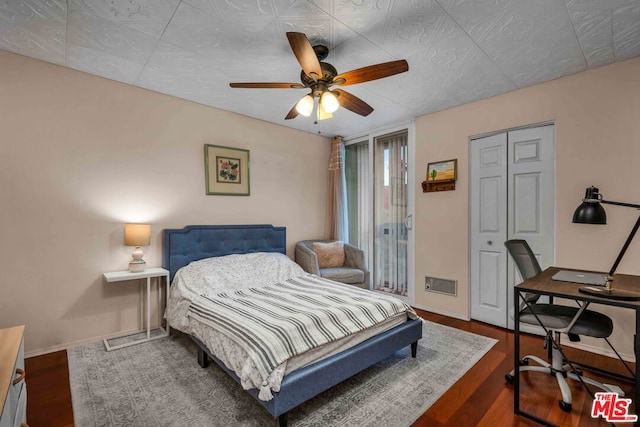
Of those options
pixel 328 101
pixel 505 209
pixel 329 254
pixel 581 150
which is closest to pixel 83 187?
pixel 328 101

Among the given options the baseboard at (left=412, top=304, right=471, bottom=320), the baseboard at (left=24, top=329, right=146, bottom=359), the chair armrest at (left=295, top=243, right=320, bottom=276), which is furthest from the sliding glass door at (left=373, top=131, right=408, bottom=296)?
the baseboard at (left=24, top=329, right=146, bottom=359)

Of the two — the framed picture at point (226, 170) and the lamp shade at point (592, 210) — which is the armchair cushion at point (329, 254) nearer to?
the framed picture at point (226, 170)

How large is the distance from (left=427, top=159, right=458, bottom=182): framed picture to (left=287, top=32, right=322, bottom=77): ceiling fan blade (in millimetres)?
2320

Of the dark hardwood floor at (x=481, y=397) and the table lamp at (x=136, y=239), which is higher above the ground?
the table lamp at (x=136, y=239)

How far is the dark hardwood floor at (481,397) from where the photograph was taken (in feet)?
5.98

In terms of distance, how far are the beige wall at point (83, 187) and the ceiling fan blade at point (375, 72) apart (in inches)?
85.8

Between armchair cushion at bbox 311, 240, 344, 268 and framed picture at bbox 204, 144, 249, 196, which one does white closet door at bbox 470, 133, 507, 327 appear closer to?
armchair cushion at bbox 311, 240, 344, 268

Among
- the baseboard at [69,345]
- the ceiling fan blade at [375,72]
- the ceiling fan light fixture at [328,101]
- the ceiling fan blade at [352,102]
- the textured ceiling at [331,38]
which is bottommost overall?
the baseboard at [69,345]

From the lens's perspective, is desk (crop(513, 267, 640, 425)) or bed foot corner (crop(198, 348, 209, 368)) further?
bed foot corner (crop(198, 348, 209, 368))

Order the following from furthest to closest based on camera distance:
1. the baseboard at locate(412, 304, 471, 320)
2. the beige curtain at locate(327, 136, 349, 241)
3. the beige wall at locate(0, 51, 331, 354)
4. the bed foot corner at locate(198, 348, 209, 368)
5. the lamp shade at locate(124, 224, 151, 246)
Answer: the beige curtain at locate(327, 136, 349, 241) → the baseboard at locate(412, 304, 471, 320) → the lamp shade at locate(124, 224, 151, 246) → the beige wall at locate(0, 51, 331, 354) → the bed foot corner at locate(198, 348, 209, 368)

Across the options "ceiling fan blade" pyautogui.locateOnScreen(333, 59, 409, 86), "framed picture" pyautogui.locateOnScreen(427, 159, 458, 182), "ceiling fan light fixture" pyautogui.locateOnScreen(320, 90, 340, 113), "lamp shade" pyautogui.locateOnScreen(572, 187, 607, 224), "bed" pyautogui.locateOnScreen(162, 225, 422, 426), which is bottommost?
"bed" pyautogui.locateOnScreen(162, 225, 422, 426)

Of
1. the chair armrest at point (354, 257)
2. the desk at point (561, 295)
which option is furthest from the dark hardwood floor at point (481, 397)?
the chair armrest at point (354, 257)

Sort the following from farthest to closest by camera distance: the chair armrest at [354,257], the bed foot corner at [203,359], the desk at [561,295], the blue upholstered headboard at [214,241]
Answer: the chair armrest at [354,257]
the blue upholstered headboard at [214,241]
the bed foot corner at [203,359]
the desk at [561,295]

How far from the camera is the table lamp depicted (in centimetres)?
288
